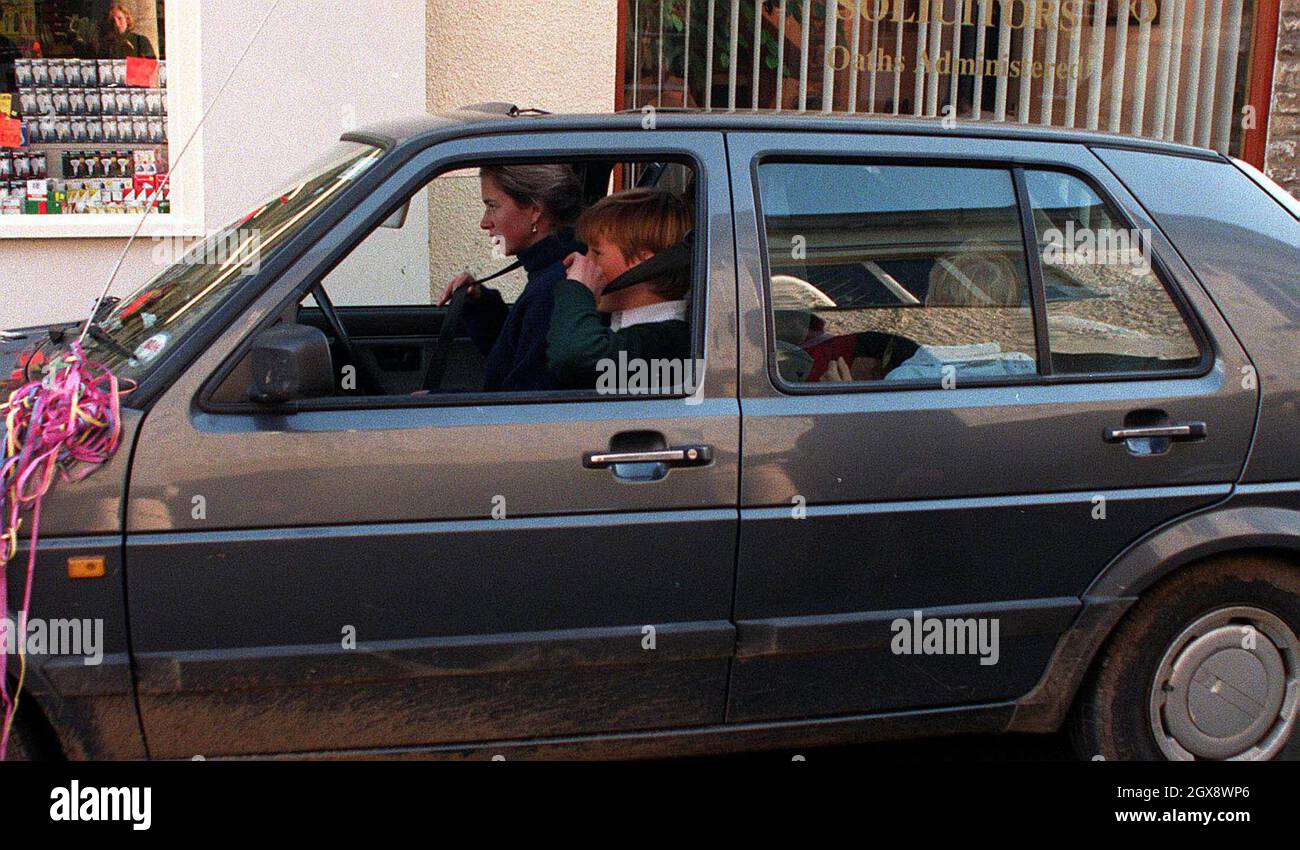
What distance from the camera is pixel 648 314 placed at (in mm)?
3613

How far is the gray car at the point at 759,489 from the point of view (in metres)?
3.14

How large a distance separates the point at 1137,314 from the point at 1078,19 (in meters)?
6.36

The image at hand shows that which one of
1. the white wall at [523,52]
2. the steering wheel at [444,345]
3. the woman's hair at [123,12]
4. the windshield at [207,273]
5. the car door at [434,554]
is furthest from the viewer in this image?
the white wall at [523,52]

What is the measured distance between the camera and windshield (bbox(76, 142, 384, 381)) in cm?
328

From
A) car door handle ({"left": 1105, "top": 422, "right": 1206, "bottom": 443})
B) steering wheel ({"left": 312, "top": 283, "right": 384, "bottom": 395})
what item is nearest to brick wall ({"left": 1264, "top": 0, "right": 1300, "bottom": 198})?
car door handle ({"left": 1105, "top": 422, "right": 1206, "bottom": 443})

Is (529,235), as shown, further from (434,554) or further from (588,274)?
(434,554)

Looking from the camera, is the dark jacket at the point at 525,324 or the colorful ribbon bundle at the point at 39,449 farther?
the dark jacket at the point at 525,324

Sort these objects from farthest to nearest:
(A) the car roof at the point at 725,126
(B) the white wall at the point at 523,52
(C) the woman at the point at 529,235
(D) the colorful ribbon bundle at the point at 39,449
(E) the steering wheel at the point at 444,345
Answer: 1. (B) the white wall at the point at 523,52
2. (E) the steering wheel at the point at 444,345
3. (C) the woman at the point at 529,235
4. (A) the car roof at the point at 725,126
5. (D) the colorful ribbon bundle at the point at 39,449

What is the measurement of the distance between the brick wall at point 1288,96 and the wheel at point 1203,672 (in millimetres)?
6961

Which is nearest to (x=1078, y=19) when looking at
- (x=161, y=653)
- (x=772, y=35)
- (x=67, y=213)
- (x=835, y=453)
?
(x=772, y=35)

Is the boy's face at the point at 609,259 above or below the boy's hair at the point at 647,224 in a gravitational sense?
below

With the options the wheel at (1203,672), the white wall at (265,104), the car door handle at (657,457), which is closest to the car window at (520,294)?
the car door handle at (657,457)

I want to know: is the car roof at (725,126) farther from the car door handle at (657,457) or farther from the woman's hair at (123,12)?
the woman's hair at (123,12)
